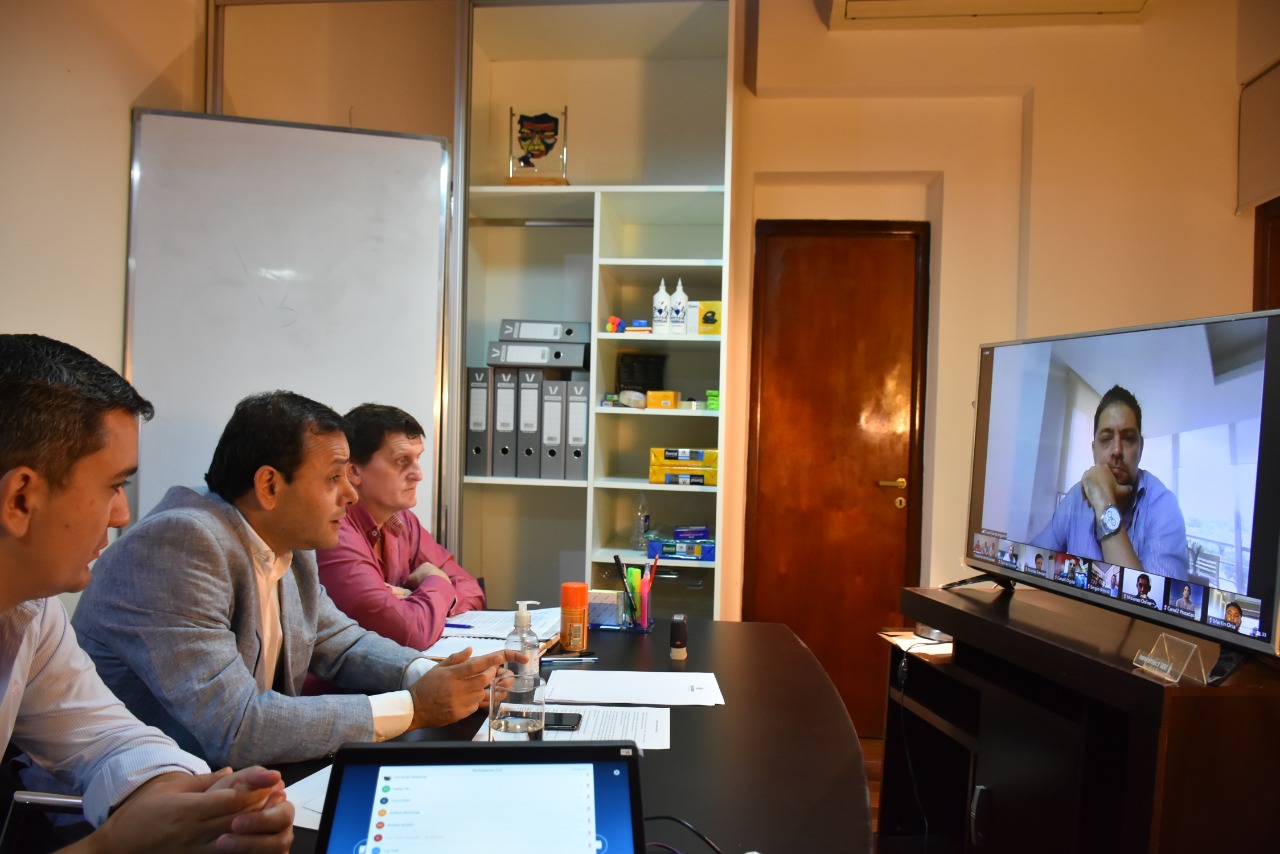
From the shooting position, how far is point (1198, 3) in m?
3.33

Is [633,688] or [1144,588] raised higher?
[1144,588]

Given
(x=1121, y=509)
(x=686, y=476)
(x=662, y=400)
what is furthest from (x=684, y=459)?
(x=1121, y=509)

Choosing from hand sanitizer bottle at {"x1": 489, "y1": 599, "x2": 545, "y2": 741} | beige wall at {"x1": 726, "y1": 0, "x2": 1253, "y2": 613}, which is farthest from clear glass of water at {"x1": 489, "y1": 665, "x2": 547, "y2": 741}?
beige wall at {"x1": 726, "y1": 0, "x2": 1253, "y2": 613}

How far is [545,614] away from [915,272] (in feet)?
7.91

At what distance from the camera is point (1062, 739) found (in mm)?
1771

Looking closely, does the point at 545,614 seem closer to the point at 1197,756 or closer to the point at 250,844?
the point at 250,844

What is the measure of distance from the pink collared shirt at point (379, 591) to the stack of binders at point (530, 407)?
905mm

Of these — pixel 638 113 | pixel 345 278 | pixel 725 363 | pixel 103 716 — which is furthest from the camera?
pixel 638 113

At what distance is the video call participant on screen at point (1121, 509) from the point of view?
5.98ft

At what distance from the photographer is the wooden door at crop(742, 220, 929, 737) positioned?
12.3 feet

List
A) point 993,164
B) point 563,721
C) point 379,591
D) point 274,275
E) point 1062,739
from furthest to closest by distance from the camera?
point 993,164
point 274,275
point 379,591
point 1062,739
point 563,721

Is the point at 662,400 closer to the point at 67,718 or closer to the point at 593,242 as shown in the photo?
the point at 593,242

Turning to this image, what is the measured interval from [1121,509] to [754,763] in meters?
1.16

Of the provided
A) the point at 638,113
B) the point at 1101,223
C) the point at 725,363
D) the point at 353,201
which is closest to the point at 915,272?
the point at 1101,223
